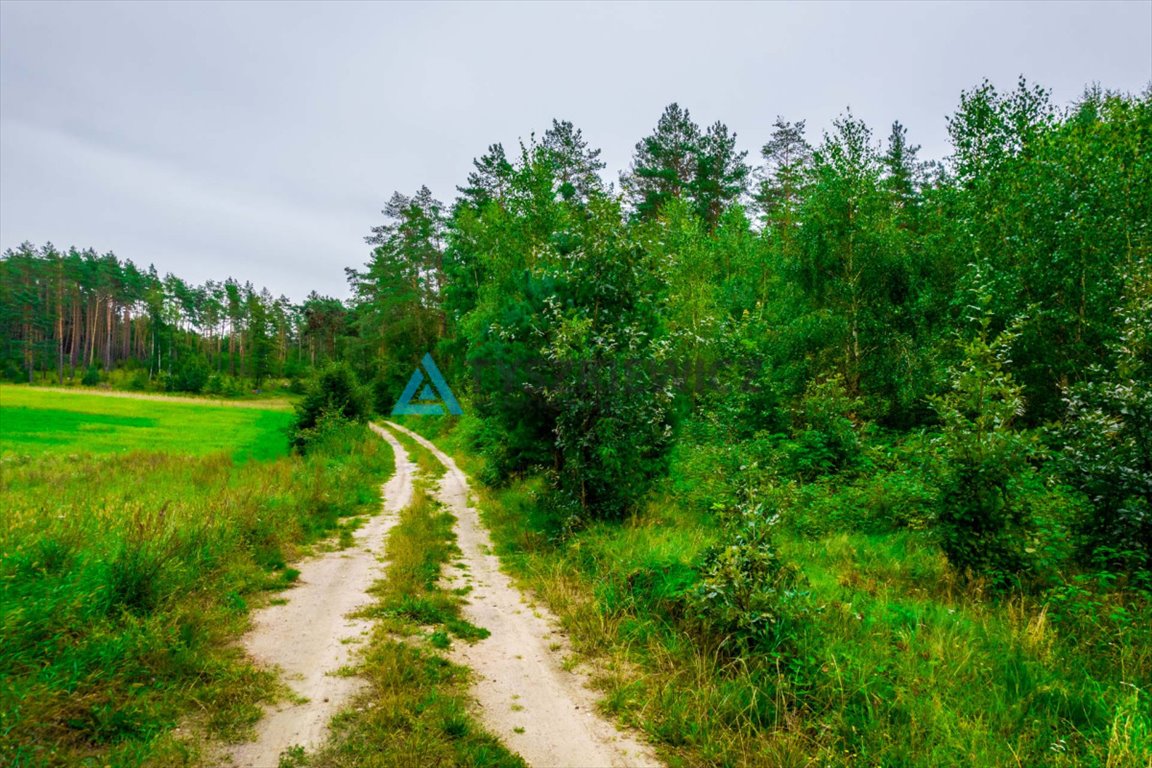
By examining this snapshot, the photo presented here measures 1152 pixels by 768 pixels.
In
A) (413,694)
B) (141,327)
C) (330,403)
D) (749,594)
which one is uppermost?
(141,327)

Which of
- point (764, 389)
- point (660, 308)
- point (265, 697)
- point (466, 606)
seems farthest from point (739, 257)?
point (265, 697)

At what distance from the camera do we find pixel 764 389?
575 inches

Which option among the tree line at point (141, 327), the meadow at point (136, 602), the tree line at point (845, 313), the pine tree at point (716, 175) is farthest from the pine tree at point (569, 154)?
the tree line at point (141, 327)

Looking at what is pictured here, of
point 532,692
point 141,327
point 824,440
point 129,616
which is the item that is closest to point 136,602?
point 129,616

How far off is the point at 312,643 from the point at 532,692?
8.24 ft

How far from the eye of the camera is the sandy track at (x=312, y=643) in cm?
347

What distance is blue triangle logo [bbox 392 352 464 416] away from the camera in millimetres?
36444

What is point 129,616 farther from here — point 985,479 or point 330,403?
point 330,403

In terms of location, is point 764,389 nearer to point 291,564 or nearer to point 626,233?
point 626,233

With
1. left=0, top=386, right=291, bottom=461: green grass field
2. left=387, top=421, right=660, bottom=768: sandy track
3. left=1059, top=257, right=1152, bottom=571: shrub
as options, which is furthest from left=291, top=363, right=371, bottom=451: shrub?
left=1059, top=257, right=1152, bottom=571: shrub

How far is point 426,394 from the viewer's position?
136ft

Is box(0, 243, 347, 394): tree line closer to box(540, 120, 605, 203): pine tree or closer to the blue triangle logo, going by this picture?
the blue triangle logo

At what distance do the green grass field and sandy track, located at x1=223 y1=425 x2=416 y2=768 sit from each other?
40.6 ft

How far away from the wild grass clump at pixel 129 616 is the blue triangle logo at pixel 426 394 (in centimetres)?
2715
